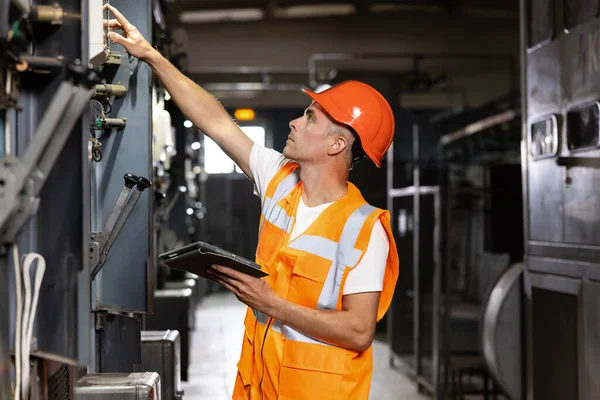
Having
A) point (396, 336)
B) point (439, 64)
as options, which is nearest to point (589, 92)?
point (396, 336)

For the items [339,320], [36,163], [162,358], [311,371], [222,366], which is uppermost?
[36,163]

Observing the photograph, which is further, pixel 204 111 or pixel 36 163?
pixel 204 111

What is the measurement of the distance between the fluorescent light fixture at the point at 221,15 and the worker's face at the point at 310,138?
286 inches

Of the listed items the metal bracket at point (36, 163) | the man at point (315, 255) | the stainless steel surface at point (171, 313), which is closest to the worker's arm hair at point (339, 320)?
the man at point (315, 255)

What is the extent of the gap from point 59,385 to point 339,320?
73cm

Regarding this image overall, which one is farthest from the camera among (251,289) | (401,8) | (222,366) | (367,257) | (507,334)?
(401,8)

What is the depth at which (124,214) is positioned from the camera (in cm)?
239

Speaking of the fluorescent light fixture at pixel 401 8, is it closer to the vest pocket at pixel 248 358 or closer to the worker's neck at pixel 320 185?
the worker's neck at pixel 320 185

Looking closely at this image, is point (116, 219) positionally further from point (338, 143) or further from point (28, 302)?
point (28, 302)

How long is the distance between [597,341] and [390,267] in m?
1.41

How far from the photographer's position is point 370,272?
2.15 metres

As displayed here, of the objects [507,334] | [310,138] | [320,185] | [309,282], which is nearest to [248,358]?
[309,282]

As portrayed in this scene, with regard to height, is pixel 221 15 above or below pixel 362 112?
above

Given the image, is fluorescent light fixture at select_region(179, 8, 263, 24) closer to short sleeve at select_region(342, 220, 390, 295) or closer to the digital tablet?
short sleeve at select_region(342, 220, 390, 295)
